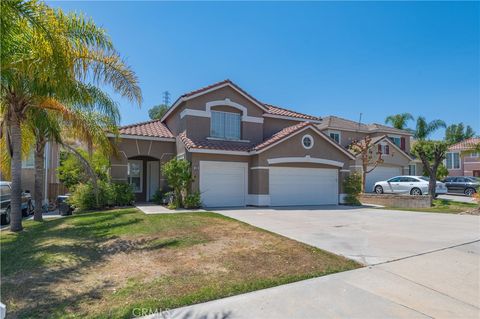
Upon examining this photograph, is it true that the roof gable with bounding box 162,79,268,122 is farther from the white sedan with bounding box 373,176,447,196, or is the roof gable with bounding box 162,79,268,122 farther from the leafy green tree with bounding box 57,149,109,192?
the white sedan with bounding box 373,176,447,196

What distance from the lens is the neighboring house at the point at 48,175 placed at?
24.7 metres

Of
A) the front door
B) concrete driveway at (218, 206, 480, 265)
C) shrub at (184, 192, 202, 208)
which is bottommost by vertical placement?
concrete driveway at (218, 206, 480, 265)

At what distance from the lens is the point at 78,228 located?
10.9 metres

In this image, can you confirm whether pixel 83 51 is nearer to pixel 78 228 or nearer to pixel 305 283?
pixel 78 228

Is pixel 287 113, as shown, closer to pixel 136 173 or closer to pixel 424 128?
pixel 136 173

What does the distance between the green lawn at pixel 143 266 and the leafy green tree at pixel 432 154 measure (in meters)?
17.6

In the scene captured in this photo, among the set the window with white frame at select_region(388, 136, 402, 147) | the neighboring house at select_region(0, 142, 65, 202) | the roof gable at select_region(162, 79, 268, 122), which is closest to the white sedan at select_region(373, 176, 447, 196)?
the window with white frame at select_region(388, 136, 402, 147)

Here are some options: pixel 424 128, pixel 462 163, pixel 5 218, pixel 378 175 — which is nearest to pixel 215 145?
pixel 5 218

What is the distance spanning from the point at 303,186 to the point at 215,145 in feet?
18.5

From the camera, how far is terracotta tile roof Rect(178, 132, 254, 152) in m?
16.3

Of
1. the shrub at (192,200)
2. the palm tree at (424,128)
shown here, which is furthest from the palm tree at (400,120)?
the shrub at (192,200)

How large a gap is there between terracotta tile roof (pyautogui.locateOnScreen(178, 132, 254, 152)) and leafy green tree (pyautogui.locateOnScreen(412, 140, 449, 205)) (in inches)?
490

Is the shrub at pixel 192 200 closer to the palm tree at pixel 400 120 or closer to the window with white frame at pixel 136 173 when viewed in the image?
the window with white frame at pixel 136 173

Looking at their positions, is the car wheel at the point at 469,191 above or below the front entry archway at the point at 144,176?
below
